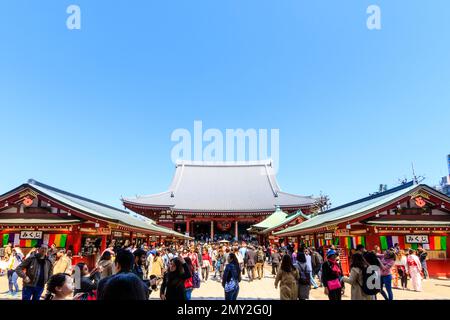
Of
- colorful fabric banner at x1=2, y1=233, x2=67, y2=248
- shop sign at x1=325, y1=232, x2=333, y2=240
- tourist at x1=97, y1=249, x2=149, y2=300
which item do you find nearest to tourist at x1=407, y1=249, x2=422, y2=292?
shop sign at x1=325, y1=232, x2=333, y2=240

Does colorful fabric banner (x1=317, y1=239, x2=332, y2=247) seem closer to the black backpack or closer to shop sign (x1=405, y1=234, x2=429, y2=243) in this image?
shop sign (x1=405, y1=234, x2=429, y2=243)

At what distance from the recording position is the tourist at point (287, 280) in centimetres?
572

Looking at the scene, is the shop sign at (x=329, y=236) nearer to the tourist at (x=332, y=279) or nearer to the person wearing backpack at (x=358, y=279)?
the tourist at (x=332, y=279)

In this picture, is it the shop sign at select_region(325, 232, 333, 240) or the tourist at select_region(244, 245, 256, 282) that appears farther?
the shop sign at select_region(325, 232, 333, 240)

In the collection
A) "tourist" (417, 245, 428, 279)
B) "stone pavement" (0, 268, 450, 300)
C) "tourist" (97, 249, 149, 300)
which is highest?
"tourist" (97, 249, 149, 300)

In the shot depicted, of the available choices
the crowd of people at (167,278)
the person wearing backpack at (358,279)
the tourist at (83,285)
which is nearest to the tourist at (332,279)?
the crowd of people at (167,278)

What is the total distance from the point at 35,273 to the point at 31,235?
1077 centimetres

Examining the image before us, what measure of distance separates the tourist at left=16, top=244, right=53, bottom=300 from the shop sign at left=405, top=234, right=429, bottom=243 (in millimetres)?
15477

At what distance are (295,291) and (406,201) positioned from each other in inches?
473

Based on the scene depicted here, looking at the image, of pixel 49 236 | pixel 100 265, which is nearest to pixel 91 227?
pixel 49 236

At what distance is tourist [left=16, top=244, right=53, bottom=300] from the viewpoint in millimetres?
6567

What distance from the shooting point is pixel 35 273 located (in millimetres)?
6625
